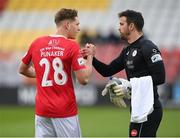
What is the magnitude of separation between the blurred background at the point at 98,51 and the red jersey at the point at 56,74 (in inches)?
275

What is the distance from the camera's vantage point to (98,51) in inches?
901

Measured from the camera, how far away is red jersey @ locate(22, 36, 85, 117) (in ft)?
27.1

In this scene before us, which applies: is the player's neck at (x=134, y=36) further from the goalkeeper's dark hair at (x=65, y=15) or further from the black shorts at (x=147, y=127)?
the black shorts at (x=147, y=127)

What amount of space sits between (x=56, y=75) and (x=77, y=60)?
1.06ft

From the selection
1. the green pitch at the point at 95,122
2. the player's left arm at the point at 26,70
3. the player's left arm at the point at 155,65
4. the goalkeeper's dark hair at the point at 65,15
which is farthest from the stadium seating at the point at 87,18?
the goalkeeper's dark hair at the point at 65,15

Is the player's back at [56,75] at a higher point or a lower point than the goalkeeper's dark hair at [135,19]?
lower

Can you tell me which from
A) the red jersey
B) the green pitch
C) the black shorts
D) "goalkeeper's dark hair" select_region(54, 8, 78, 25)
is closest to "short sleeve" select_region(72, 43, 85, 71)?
the red jersey

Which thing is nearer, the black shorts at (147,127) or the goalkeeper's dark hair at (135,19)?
the black shorts at (147,127)

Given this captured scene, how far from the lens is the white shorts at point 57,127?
8.34 m

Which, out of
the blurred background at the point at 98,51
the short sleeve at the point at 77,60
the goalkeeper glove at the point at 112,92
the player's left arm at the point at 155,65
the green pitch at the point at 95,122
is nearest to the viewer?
the short sleeve at the point at 77,60

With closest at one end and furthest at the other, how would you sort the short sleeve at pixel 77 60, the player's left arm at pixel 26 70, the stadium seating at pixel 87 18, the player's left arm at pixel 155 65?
the short sleeve at pixel 77 60
the player's left arm at pixel 155 65
the player's left arm at pixel 26 70
the stadium seating at pixel 87 18

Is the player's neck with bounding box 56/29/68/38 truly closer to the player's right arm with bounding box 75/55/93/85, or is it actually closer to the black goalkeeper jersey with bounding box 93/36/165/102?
the player's right arm with bounding box 75/55/93/85

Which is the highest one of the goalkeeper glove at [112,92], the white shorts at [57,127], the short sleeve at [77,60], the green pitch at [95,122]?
the short sleeve at [77,60]

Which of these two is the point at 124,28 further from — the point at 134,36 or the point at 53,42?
A: the point at 53,42
